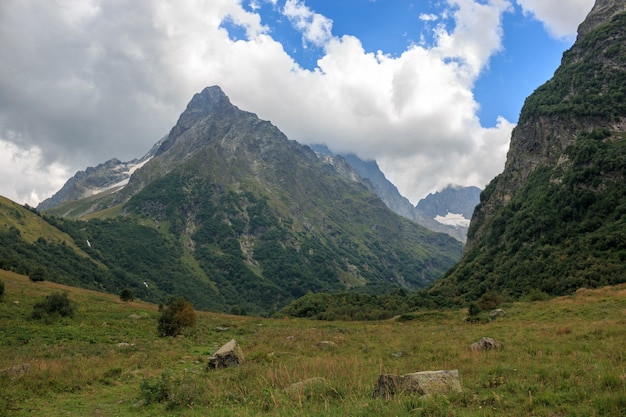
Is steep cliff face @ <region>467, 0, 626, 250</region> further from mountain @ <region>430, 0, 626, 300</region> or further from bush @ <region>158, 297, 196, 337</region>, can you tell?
bush @ <region>158, 297, 196, 337</region>

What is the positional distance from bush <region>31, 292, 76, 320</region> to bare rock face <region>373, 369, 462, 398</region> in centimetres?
3524

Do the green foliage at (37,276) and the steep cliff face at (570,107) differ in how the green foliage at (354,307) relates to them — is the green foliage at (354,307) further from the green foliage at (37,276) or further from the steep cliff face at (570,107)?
the steep cliff face at (570,107)

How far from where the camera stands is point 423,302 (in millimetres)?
83188

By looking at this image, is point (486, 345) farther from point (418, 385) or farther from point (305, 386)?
point (305, 386)

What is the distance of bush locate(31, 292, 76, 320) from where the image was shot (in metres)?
33.7

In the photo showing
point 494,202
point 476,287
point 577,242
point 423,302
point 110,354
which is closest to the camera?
point 110,354

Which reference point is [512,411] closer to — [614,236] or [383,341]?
[383,341]

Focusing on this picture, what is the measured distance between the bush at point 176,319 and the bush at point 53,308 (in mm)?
10330

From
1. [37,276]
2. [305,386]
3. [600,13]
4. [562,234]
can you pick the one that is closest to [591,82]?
[600,13]

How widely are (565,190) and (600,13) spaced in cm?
12064

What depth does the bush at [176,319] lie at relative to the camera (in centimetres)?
3362

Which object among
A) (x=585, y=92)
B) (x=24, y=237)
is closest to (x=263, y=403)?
(x=585, y=92)

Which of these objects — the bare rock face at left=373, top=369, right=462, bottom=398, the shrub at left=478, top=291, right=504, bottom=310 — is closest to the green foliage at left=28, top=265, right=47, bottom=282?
the bare rock face at left=373, top=369, right=462, bottom=398

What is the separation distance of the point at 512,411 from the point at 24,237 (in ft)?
825
